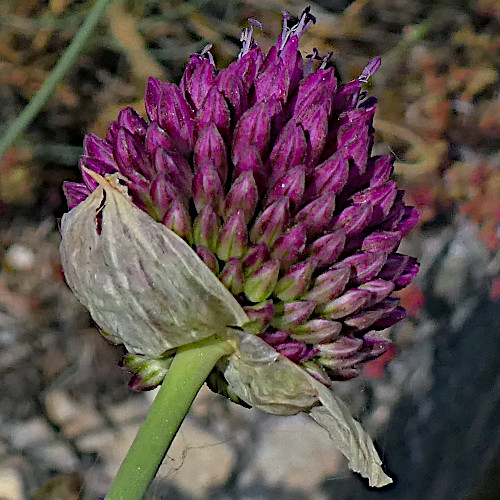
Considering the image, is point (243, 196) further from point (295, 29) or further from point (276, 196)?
point (295, 29)

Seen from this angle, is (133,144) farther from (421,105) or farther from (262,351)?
(421,105)

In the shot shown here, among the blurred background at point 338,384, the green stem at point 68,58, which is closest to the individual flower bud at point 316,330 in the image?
the green stem at point 68,58

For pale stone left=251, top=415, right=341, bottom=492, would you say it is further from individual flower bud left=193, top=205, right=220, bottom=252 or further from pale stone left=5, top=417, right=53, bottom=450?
individual flower bud left=193, top=205, right=220, bottom=252

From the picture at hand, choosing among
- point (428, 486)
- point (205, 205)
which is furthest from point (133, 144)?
point (428, 486)

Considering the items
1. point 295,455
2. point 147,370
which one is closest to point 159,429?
point 147,370

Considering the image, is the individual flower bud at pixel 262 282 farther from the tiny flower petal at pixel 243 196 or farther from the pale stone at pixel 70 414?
the pale stone at pixel 70 414
